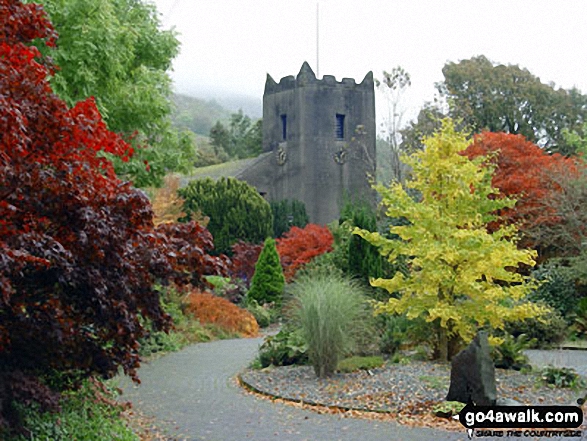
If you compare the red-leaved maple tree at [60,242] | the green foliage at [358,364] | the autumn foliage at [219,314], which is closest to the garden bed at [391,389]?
the green foliage at [358,364]

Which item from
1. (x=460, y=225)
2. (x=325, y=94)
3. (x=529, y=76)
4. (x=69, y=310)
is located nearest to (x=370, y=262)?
(x=460, y=225)

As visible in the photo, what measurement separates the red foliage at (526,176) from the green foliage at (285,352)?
846 centimetres

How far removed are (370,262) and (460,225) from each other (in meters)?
→ 4.83

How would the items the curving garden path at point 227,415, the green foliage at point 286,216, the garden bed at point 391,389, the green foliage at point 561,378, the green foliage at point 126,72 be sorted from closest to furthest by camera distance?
1. the curving garden path at point 227,415
2. the garden bed at point 391,389
3. the green foliage at point 561,378
4. the green foliage at point 126,72
5. the green foliage at point 286,216

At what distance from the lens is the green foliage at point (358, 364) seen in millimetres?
9391

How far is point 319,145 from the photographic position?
40438 millimetres

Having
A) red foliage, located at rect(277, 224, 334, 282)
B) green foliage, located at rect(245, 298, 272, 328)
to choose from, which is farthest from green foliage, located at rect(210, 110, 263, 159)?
green foliage, located at rect(245, 298, 272, 328)

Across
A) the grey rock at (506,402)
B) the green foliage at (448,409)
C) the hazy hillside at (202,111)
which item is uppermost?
the hazy hillside at (202,111)

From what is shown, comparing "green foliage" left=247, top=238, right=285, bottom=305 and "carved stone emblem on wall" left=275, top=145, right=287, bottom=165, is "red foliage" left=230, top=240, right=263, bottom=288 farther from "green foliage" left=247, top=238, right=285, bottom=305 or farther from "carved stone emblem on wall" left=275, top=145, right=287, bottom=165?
"carved stone emblem on wall" left=275, top=145, right=287, bottom=165

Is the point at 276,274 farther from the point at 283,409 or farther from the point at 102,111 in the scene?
the point at 283,409

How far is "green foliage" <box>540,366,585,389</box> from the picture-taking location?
8.50 metres

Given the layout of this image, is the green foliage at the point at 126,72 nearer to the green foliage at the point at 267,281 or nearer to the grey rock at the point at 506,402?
the green foliage at the point at 267,281

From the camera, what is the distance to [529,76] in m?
40.6

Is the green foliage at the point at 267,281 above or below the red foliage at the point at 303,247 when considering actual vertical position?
below
